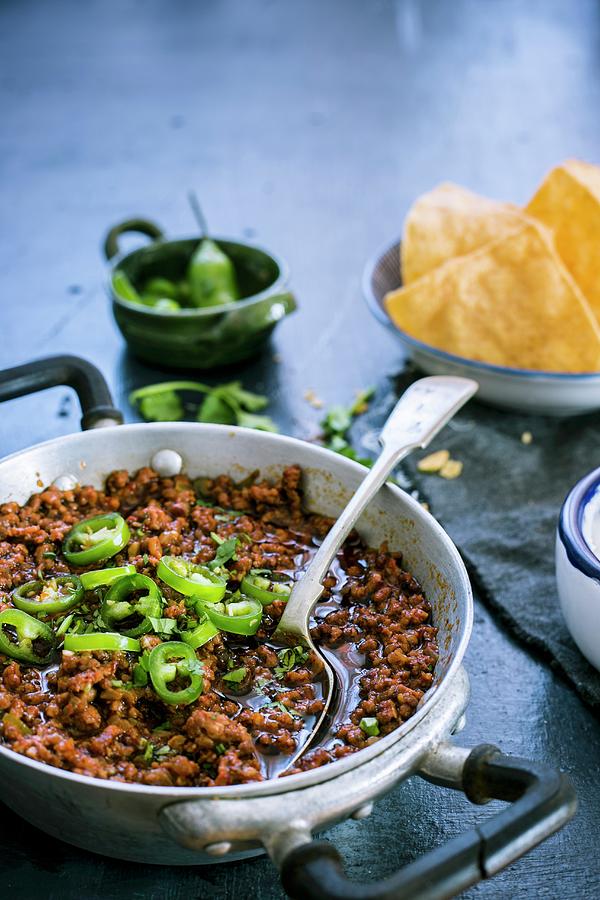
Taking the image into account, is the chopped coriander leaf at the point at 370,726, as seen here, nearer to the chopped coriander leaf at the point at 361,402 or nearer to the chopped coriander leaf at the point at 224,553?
the chopped coriander leaf at the point at 224,553

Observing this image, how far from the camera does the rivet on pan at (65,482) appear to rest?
165cm

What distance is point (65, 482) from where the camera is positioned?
64.9 inches

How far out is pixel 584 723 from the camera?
→ 4.93 ft

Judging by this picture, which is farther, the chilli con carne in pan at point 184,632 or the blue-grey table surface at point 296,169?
the blue-grey table surface at point 296,169

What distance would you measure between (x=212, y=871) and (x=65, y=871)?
0.63 feet

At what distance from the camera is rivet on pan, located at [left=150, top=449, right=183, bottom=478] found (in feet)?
5.57

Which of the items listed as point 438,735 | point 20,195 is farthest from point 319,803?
point 20,195

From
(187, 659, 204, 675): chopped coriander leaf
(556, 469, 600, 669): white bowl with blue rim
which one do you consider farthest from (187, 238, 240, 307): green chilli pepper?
(187, 659, 204, 675): chopped coriander leaf

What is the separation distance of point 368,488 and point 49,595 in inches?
19.9

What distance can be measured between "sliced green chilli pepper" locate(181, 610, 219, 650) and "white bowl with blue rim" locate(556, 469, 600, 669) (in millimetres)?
538

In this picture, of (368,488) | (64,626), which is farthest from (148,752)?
(368,488)

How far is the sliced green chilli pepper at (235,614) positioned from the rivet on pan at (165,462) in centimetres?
34

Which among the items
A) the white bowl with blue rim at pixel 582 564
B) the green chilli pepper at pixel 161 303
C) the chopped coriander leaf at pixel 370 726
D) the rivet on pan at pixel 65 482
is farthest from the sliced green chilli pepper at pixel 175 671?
the green chilli pepper at pixel 161 303

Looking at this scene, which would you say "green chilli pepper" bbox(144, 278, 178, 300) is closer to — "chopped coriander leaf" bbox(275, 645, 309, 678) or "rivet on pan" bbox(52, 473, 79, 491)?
"rivet on pan" bbox(52, 473, 79, 491)
